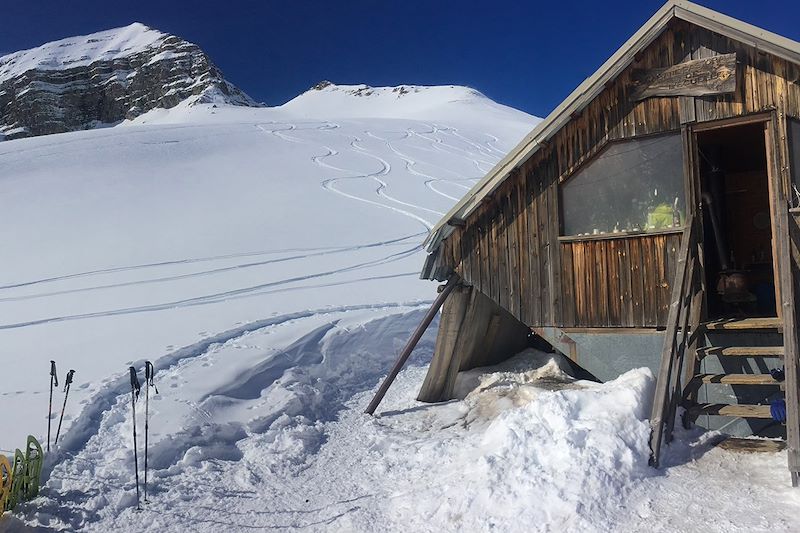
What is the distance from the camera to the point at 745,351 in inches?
232

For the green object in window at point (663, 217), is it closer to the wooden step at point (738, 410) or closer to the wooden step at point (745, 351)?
the wooden step at point (745, 351)

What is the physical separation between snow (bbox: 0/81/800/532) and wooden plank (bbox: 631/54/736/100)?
128 inches

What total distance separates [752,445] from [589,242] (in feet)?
9.50

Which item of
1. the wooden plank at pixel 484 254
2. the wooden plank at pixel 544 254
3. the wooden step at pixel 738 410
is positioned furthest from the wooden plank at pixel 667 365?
the wooden plank at pixel 484 254

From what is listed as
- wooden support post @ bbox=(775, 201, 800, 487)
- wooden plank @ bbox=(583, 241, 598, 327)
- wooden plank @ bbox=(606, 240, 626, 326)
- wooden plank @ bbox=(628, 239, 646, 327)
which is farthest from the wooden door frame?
wooden plank @ bbox=(583, 241, 598, 327)

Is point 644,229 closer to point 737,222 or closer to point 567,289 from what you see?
point 567,289

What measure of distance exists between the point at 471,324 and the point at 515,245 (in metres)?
1.37

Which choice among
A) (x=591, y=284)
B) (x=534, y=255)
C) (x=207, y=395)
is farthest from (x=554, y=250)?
(x=207, y=395)

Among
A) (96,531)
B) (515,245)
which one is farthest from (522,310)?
(96,531)

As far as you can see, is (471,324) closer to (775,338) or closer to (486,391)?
(486,391)

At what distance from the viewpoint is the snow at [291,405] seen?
487 cm

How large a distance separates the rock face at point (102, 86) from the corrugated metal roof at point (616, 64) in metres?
102

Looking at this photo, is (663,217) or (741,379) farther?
(663,217)

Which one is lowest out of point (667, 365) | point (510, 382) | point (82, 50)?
point (510, 382)
